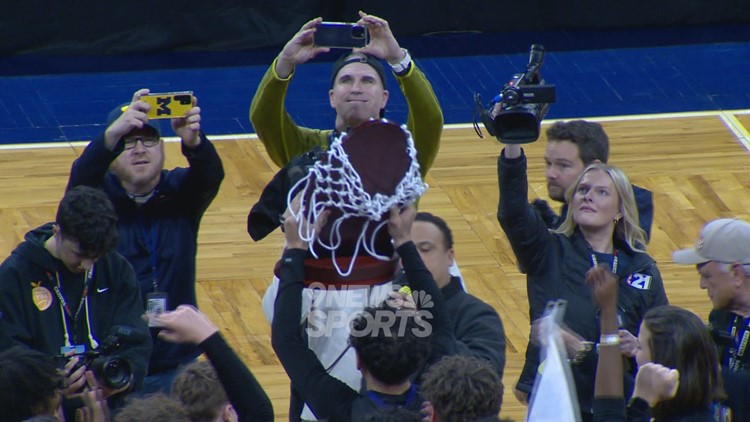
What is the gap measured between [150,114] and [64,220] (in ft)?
2.45

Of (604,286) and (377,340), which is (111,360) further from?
(604,286)

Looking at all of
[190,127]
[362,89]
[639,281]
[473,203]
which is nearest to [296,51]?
[362,89]

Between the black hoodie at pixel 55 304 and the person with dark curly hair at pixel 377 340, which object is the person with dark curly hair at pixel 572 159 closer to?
the person with dark curly hair at pixel 377 340

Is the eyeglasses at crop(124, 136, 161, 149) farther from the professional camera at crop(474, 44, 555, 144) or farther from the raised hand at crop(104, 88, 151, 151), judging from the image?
the professional camera at crop(474, 44, 555, 144)

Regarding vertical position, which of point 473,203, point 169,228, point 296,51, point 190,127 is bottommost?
point 473,203

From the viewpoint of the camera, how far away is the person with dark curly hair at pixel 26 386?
12.8ft

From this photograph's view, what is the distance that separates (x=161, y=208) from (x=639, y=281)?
1990mm

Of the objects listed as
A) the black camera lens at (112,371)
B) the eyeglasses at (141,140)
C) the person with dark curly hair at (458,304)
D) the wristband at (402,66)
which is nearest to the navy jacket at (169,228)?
the eyeglasses at (141,140)

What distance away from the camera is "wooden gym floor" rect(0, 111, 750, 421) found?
7.48m

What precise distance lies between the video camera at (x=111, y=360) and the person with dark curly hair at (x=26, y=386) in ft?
2.15

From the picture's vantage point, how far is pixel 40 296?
487 cm

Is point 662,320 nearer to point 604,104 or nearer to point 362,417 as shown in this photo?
point 362,417

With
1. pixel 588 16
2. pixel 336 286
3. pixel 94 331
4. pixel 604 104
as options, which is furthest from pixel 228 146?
pixel 336 286

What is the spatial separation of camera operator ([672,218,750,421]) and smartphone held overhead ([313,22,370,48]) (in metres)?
1.51
